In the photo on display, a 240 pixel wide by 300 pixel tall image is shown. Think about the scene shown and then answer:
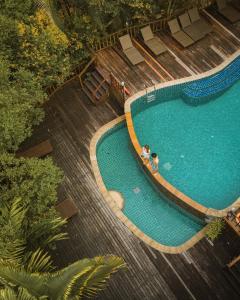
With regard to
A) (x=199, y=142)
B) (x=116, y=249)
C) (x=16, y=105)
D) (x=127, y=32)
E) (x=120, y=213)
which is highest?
(x=127, y=32)

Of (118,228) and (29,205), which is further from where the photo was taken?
(118,228)

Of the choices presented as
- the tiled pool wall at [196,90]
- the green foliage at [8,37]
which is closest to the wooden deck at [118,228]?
the tiled pool wall at [196,90]

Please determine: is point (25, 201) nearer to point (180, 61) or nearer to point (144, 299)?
point (144, 299)

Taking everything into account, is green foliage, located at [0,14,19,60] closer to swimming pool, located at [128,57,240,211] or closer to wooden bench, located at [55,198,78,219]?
swimming pool, located at [128,57,240,211]

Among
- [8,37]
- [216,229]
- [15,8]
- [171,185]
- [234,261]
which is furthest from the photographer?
[15,8]

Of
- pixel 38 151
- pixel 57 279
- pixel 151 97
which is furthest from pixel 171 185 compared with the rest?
pixel 57 279

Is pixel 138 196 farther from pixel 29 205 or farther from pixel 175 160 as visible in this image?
pixel 29 205

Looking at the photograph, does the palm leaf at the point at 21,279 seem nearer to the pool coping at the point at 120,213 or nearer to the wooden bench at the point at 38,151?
the pool coping at the point at 120,213
